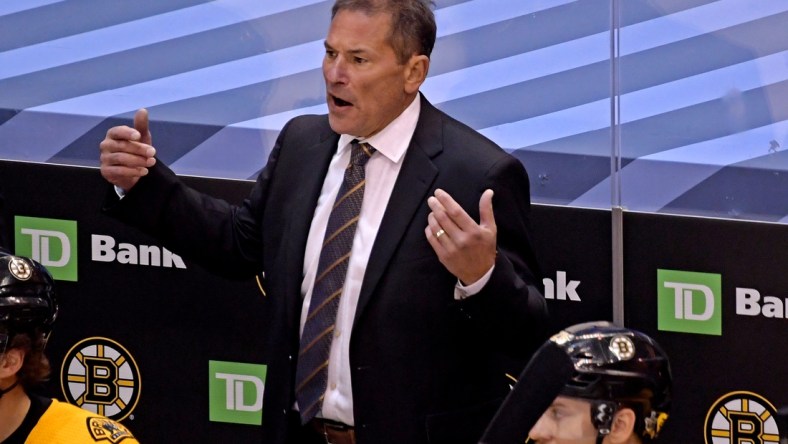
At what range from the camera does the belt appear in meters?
4.47

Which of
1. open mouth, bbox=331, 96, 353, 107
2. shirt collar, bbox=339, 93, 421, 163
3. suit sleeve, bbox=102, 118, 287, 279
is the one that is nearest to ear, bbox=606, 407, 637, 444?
shirt collar, bbox=339, 93, 421, 163

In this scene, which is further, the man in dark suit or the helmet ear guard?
the man in dark suit

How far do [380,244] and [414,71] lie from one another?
518mm

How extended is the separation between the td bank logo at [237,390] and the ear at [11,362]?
5.62 ft

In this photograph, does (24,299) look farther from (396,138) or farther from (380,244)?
(396,138)

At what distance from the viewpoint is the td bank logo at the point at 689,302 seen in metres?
5.30

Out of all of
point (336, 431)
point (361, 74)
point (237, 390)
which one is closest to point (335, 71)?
point (361, 74)

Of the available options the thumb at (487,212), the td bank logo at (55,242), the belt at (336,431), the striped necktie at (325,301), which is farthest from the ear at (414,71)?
the td bank logo at (55,242)

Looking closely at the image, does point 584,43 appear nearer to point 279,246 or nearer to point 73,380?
point 279,246

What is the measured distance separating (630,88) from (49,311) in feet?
7.27

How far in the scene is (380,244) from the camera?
4.49 meters

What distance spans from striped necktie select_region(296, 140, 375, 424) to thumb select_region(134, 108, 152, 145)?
0.58 m

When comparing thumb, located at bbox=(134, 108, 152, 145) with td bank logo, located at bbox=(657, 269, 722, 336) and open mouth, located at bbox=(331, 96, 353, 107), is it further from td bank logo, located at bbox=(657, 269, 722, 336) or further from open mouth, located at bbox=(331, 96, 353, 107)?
td bank logo, located at bbox=(657, 269, 722, 336)

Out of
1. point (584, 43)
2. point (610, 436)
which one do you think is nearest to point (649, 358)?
point (610, 436)
